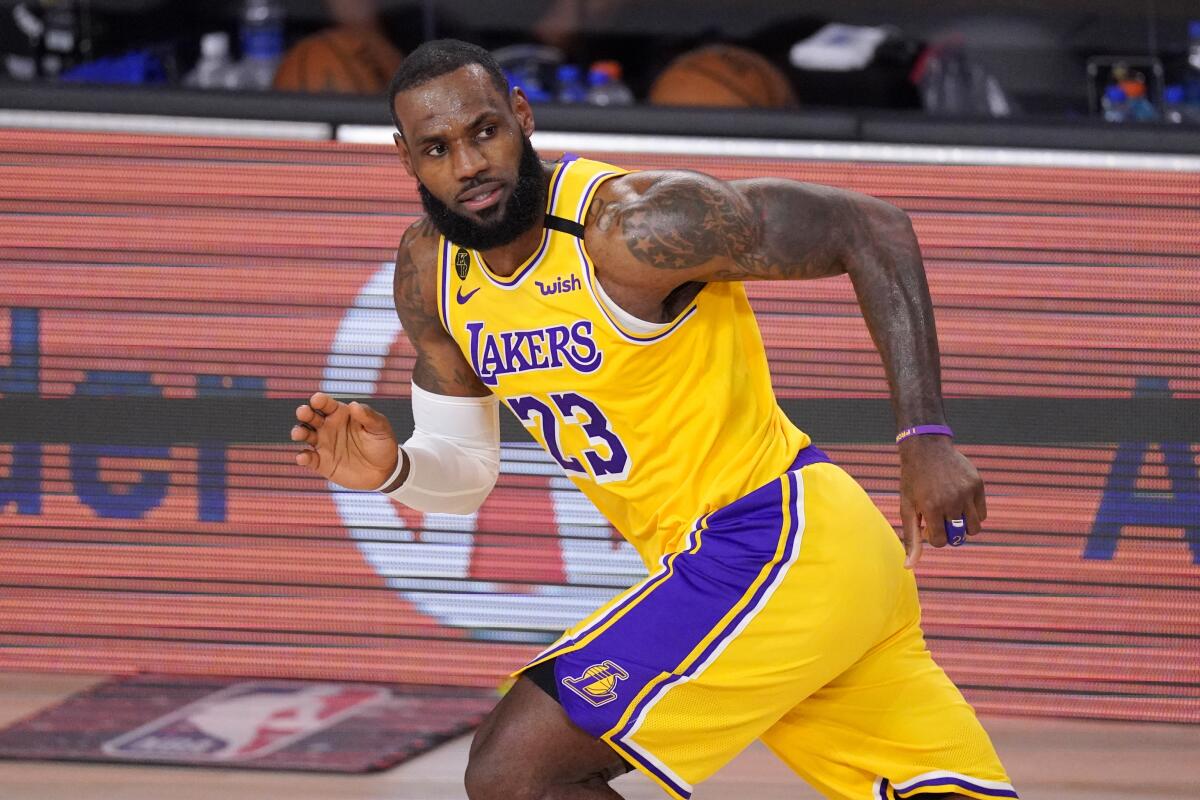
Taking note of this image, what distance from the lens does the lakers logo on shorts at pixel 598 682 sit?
2.26 metres

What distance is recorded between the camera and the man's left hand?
6.98 ft

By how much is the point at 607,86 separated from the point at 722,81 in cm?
55

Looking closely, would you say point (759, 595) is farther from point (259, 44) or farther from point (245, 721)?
point (259, 44)

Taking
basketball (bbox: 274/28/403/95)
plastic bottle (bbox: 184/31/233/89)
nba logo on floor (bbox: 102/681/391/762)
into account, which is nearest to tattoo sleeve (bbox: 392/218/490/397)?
nba logo on floor (bbox: 102/681/391/762)

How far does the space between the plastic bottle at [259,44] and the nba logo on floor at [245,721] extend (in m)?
2.34

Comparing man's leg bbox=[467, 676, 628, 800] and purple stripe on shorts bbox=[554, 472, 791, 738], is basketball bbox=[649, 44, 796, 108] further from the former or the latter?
man's leg bbox=[467, 676, 628, 800]

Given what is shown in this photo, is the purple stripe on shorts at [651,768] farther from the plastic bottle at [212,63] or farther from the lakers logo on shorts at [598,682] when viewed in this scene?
the plastic bottle at [212,63]

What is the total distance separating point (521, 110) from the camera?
101 inches

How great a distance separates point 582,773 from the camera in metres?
2.31

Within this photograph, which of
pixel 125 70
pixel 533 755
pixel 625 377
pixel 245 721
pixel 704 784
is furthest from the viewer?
pixel 125 70

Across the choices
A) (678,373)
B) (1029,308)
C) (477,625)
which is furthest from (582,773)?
(1029,308)

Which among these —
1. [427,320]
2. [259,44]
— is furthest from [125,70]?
[427,320]

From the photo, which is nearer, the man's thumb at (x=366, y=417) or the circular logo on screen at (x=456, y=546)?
the man's thumb at (x=366, y=417)

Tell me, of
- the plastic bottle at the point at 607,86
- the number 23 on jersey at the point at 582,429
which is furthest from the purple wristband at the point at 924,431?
the plastic bottle at the point at 607,86
